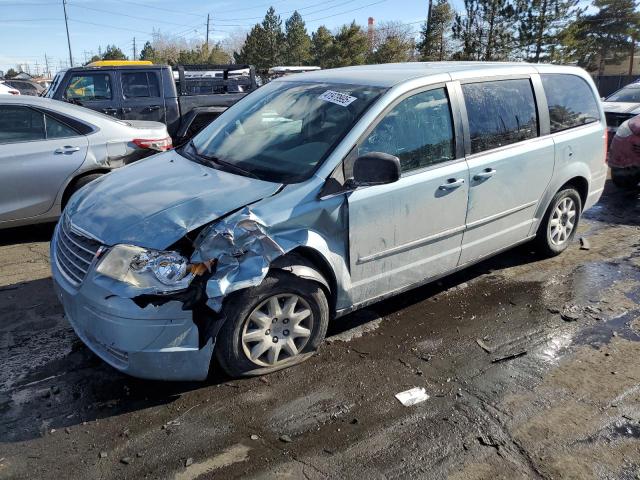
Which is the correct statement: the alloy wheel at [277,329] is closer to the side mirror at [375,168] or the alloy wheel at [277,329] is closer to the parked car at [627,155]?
the side mirror at [375,168]

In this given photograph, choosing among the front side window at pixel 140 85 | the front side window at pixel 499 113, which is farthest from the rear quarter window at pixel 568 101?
the front side window at pixel 140 85

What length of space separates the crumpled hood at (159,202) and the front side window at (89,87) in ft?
19.8

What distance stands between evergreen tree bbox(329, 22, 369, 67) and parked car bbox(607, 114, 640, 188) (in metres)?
36.5

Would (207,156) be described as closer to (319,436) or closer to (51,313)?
(51,313)

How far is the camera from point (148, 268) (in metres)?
2.84

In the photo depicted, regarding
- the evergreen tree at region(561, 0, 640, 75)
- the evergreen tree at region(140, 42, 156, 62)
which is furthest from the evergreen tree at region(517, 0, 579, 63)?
the evergreen tree at region(140, 42, 156, 62)

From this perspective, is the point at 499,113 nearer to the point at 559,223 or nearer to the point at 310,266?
the point at 559,223

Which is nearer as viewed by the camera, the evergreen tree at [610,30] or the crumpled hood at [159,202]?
the crumpled hood at [159,202]

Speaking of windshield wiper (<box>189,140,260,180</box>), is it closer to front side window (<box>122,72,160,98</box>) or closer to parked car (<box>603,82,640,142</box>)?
front side window (<box>122,72,160,98</box>)

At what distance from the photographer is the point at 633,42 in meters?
43.0

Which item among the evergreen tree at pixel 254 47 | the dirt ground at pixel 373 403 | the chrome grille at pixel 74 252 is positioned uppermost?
the evergreen tree at pixel 254 47

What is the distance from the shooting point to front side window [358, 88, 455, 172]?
3.53 meters

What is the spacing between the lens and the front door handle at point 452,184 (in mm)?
3785

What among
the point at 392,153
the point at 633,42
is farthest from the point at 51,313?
the point at 633,42
